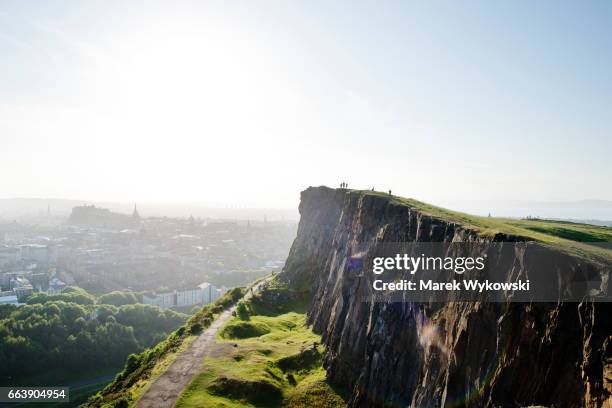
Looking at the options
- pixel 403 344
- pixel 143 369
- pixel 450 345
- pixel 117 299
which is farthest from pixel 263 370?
pixel 117 299

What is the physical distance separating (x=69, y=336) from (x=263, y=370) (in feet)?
265

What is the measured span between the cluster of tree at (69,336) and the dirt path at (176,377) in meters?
58.6

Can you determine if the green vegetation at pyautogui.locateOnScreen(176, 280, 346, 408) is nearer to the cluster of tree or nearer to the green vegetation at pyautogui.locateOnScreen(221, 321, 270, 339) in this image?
the green vegetation at pyautogui.locateOnScreen(221, 321, 270, 339)

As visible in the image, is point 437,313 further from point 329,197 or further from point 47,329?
point 47,329

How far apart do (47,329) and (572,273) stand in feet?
393

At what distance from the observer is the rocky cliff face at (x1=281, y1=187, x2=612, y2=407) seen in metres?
19.0

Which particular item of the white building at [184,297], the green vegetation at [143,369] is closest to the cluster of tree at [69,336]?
the white building at [184,297]

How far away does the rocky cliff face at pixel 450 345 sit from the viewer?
62.3ft

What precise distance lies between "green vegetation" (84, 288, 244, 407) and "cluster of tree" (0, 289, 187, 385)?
45485 millimetres

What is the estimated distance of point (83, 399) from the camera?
87250 millimetres

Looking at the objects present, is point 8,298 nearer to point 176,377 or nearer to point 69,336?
point 69,336

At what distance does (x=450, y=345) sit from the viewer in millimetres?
27797

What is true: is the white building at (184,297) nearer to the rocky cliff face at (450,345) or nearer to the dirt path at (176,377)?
the dirt path at (176,377)

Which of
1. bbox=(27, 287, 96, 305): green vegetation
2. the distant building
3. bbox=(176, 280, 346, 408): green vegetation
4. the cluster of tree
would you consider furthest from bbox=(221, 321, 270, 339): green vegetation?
the distant building
